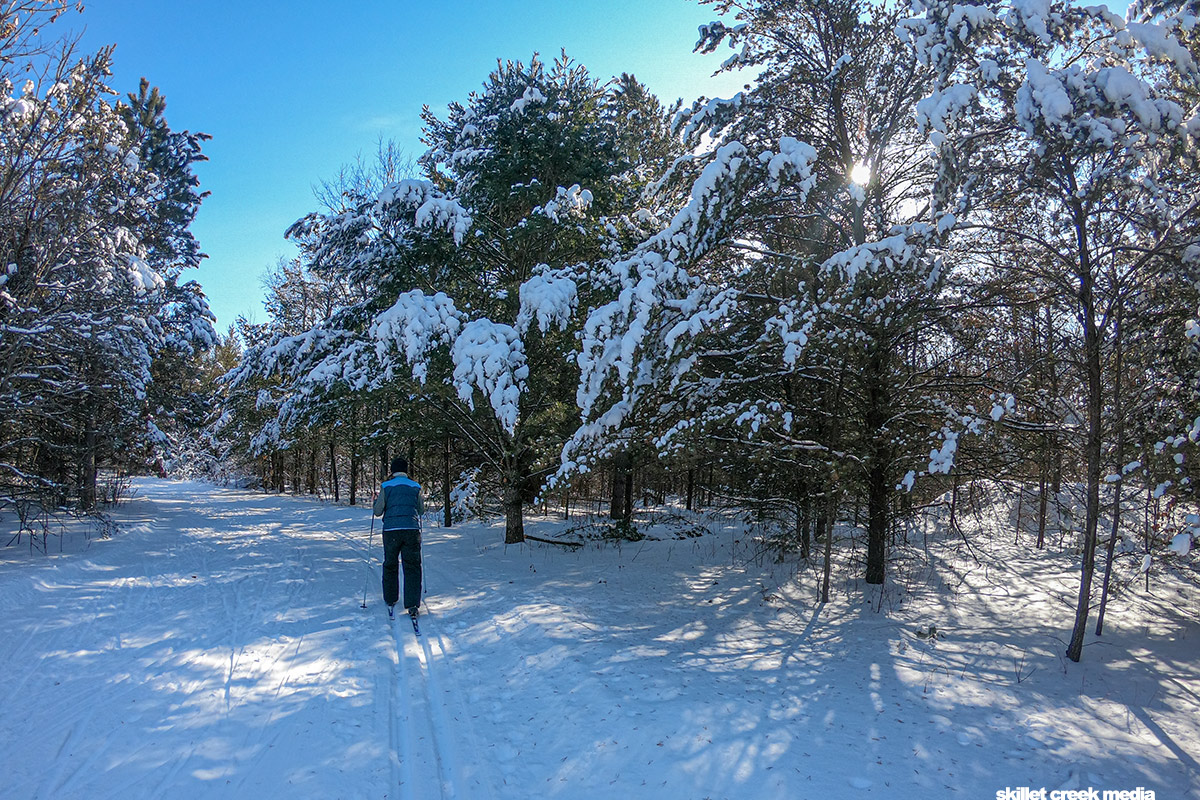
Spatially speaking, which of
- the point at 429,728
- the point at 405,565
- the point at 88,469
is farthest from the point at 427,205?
the point at 88,469

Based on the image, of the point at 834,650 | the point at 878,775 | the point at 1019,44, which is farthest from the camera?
the point at 834,650

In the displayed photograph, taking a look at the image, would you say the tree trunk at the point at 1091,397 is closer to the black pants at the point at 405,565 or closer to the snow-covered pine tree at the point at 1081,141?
the snow-covered pine tree at the point at 1081,141

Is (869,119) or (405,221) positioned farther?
(405,221)

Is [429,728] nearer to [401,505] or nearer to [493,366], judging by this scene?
[401,505]

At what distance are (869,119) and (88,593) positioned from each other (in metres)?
12.3

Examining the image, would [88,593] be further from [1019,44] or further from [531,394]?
[1019,44]

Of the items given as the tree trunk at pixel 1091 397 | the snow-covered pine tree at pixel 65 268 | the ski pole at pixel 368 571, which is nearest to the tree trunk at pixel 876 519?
the tree trunk at pixel 1091 397

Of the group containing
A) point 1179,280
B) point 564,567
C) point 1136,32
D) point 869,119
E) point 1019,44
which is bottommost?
point 564,567

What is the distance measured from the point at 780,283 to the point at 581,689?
6038 mm

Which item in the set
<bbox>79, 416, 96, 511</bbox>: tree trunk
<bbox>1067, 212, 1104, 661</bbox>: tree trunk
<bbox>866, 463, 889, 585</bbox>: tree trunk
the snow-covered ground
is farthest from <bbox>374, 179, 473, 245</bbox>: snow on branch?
<bbox>79, 416, 96, 511</bbox>: tree trunk

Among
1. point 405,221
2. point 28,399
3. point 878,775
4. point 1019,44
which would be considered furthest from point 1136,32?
point 28,399

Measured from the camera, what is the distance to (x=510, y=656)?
5.58 meters

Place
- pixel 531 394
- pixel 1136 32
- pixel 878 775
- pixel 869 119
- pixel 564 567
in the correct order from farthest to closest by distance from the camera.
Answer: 1. pixel 531 394
2. pixel 564 567
3. pixel 869 119
4. pixel 1136 32
5. pixel 878 775

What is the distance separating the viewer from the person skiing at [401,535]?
6.89 meters
